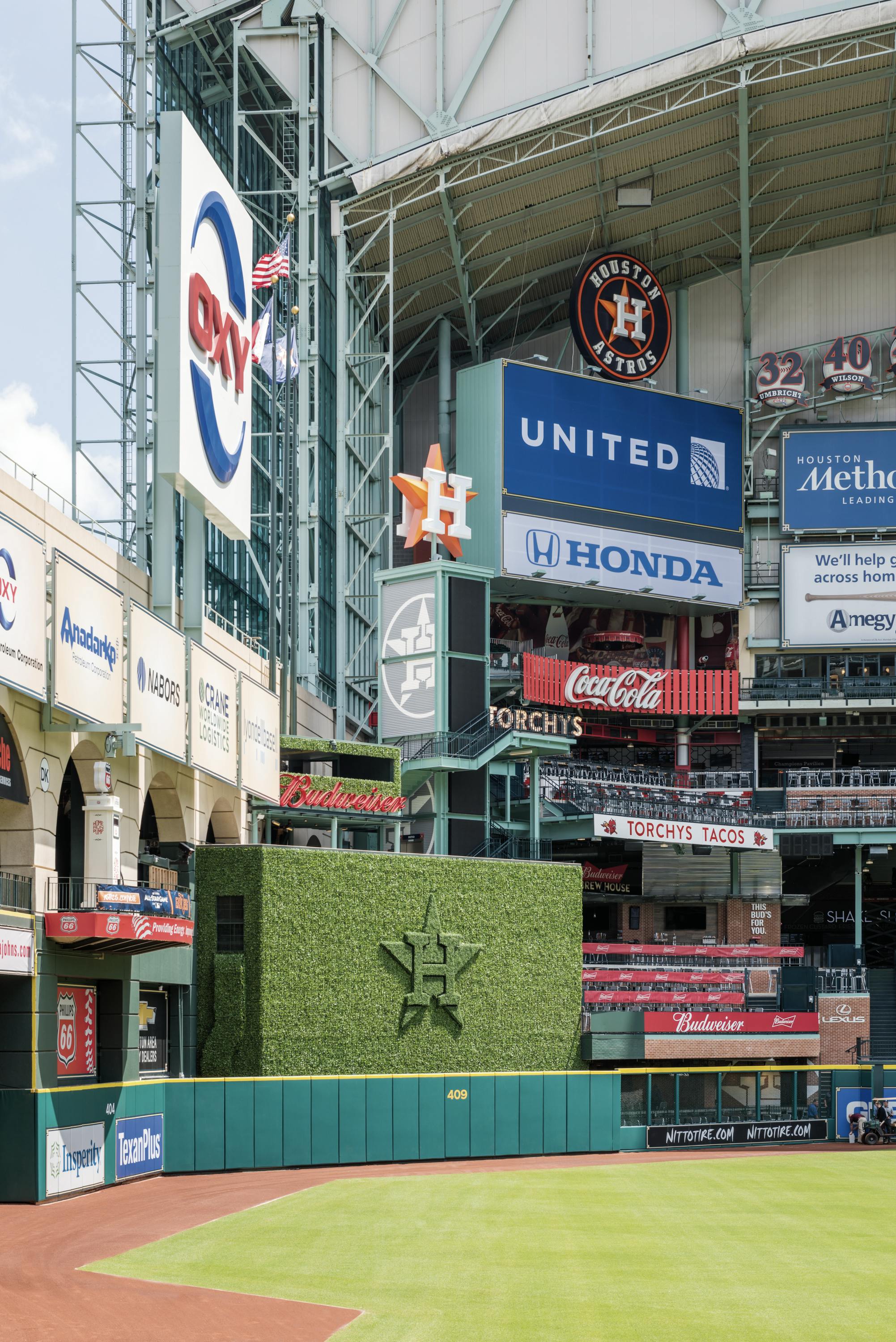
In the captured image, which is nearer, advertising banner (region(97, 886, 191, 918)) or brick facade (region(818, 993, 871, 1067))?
advertising banner (region(97, 886, 191, 918))

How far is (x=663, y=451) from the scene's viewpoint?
75.4m

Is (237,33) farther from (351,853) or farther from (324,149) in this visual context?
(351,853)

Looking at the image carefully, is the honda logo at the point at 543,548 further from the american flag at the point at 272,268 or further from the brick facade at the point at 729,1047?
the american flag at the point at 272,268

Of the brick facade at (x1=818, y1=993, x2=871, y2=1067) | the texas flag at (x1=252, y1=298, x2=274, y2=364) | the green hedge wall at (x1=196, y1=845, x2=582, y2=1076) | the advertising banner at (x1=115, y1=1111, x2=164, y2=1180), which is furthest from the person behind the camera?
the brick facade at (x1=818, y1=993, x2=871, y2=1067)

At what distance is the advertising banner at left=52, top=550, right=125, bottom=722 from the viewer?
1262 inches

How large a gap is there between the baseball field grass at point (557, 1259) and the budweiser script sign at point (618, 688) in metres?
37.2

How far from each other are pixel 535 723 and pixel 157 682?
2662cm

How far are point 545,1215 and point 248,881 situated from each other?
14.6 metres

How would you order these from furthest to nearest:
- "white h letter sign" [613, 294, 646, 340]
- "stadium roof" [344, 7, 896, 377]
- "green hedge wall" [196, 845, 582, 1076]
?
"white h letter sign" [613, 294, 646, 340]
"stadium roof" [344, 7, 896, 377]
"green hedge wall" [196, 845, 582, 1076]

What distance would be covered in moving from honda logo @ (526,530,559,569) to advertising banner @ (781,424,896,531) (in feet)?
39.4

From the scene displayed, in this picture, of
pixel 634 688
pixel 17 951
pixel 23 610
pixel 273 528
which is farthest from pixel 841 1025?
pixel 23 610

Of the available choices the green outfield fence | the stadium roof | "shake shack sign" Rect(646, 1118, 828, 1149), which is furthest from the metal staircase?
the stadium roof

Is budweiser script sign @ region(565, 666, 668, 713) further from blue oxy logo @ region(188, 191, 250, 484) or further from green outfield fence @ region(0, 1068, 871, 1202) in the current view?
blue oxy logo @ region(188, 191, 250, 484)

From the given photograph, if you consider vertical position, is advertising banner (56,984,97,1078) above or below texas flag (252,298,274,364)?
below
